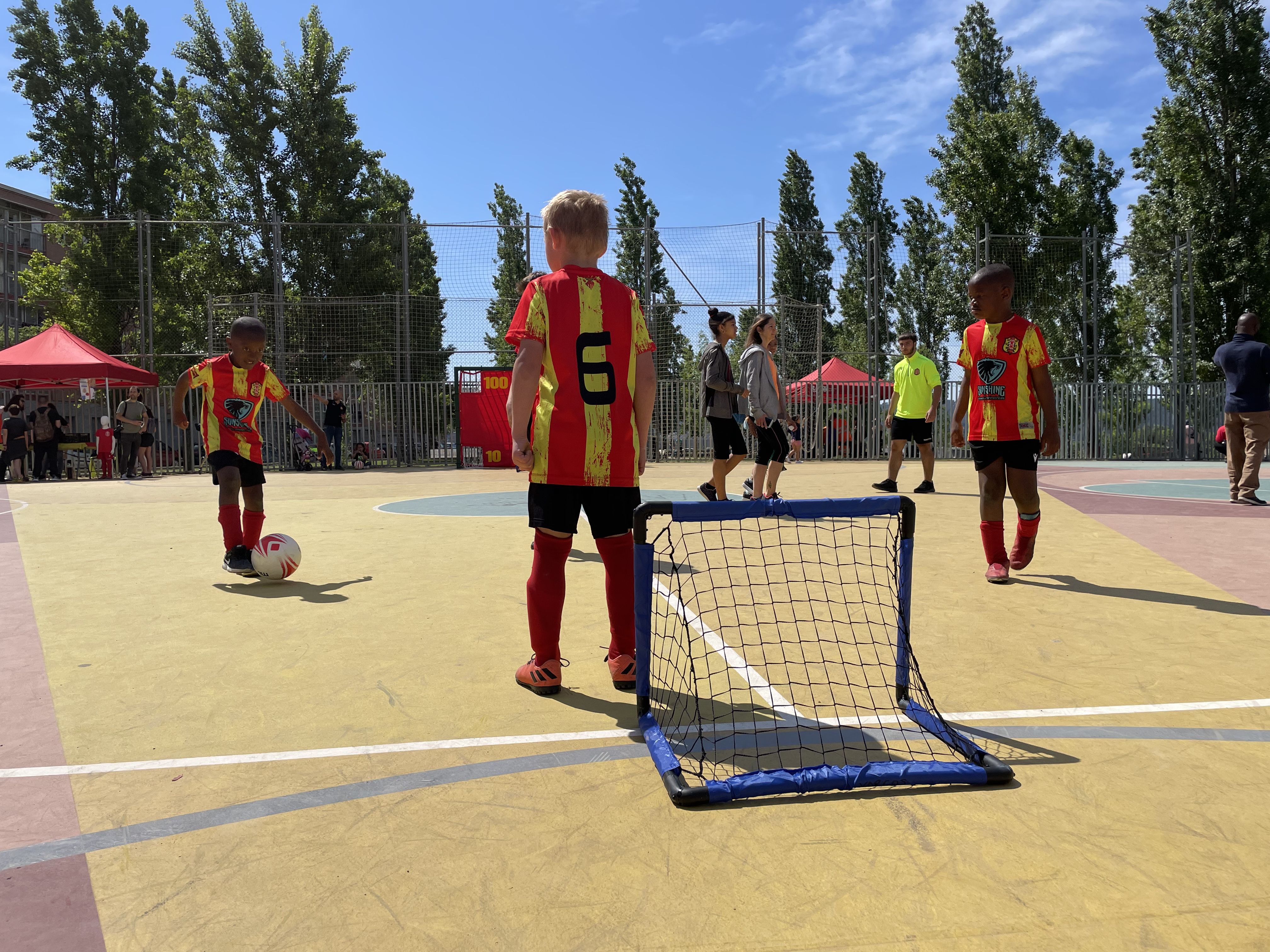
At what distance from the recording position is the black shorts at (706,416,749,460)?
960cm

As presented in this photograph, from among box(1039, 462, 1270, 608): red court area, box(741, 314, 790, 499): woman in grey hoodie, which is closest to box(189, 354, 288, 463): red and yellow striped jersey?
box(741, 314, 790, 499): woman in grey hoodie

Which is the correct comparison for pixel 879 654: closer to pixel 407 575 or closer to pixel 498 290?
pixel 407 575

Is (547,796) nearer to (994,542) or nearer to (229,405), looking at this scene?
(994,542)

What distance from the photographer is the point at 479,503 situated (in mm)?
12117

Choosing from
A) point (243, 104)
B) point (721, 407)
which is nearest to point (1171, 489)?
point (721, 407)

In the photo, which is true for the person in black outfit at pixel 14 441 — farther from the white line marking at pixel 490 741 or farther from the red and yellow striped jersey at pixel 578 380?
the red and yellow striped jersey at pixel 578 380

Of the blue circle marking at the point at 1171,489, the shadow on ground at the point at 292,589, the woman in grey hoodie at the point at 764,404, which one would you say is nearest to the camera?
the shadow on ground at the point at 292,589

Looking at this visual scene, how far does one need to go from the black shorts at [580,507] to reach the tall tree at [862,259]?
38644 mm

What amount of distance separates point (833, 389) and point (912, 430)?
13501 millimetres

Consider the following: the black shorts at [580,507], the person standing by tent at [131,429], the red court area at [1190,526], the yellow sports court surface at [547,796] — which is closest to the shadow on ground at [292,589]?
the yellow sports court surface at [547,796]

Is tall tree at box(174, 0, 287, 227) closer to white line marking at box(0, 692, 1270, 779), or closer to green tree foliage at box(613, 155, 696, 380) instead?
green tree foliage at box(613, 155, 696, 380)

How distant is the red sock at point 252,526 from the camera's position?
6.90 meters

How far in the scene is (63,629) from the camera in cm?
512

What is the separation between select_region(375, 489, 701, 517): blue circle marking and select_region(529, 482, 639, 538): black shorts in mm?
6328
